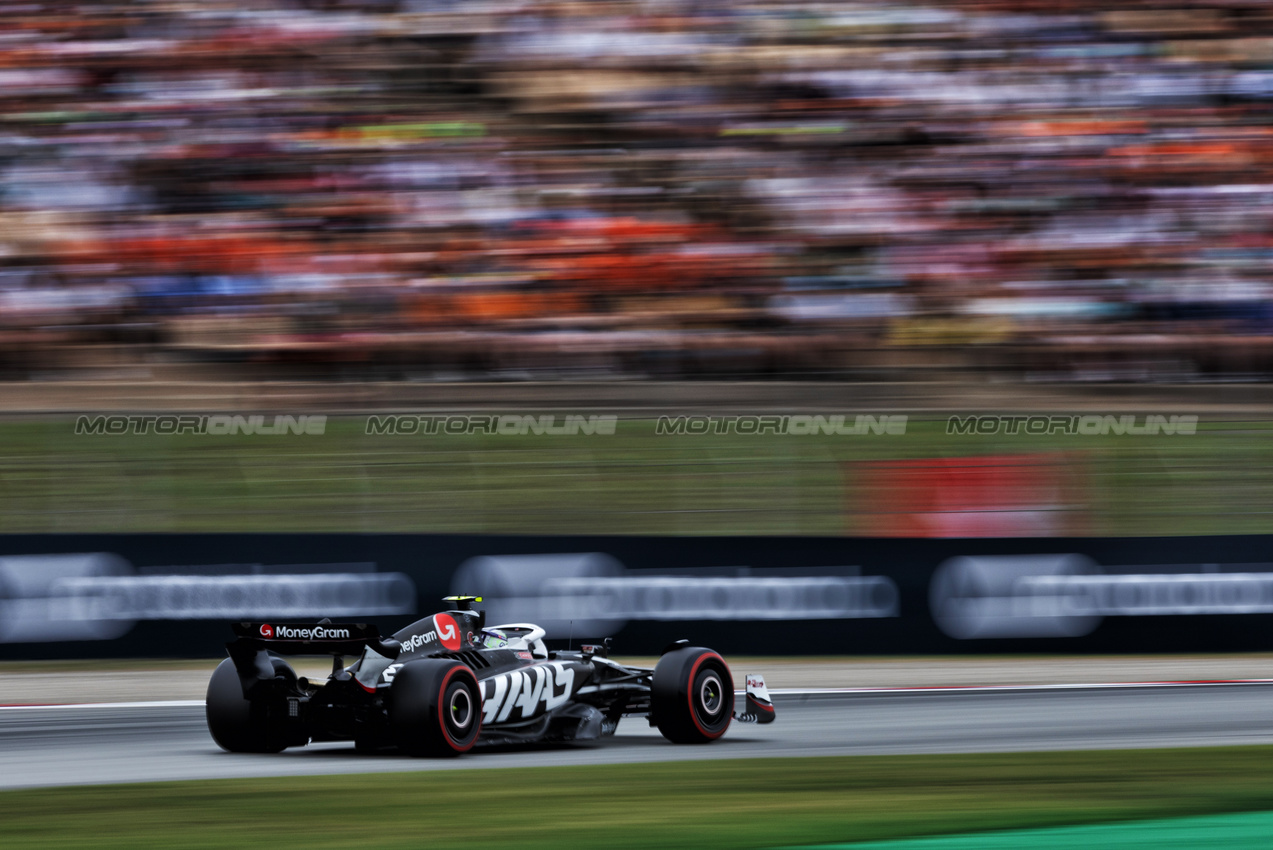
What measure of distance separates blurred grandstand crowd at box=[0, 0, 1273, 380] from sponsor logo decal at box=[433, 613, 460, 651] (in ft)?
22.9

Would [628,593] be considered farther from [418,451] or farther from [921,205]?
[921,205]

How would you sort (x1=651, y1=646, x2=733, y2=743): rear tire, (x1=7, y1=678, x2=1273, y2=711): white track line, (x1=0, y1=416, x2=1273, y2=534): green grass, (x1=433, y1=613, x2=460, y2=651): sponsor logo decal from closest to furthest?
(x1=433, y1=613, x2=460, y2=651): sponsor logo decal → (x1=651, y1=646, x2=733, y2=743): rear tire → (x1=7, y1=678, x2=1273, y2=711): white track line → (x1=0, y1=416, x2=1273, y2=534): green grass

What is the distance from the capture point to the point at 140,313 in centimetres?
1332

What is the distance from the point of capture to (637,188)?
14.6 m

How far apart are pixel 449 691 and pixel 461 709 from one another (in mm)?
155

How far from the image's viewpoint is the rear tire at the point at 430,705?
5.74 m

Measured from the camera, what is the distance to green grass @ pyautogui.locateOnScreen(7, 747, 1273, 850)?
4480 mm

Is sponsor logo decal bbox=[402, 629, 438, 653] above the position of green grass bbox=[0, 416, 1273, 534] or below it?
below

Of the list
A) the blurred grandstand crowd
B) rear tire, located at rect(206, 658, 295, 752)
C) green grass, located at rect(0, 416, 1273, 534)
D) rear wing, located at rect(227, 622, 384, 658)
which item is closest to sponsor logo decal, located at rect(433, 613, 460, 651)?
rear wing, located at rect(227, 622, 384, 658)

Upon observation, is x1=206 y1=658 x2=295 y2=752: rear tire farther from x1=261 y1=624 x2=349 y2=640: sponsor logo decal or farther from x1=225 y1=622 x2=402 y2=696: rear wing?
x1=261 y1=624 x2=349 y2=640: sponsor logo decal

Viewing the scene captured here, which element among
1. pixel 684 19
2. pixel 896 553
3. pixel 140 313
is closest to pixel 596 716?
pixel 896 553

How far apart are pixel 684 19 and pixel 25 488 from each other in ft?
27.9

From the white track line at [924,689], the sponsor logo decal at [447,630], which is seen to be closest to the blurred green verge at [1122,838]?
the sponsor logo decal at [447,630]

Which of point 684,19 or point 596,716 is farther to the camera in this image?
point 684,19
